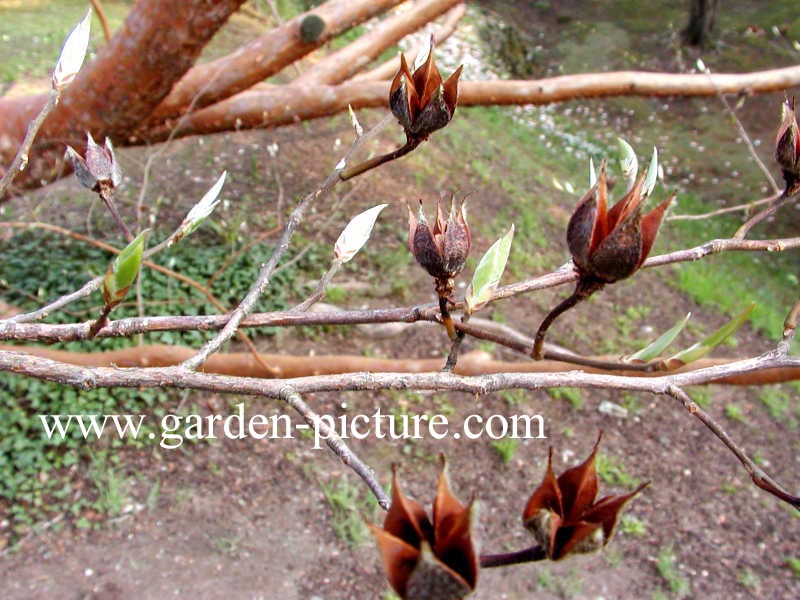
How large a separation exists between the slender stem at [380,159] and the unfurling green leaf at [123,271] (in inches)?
9.0

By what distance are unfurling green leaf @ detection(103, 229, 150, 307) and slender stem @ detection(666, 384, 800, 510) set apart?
0.46 m

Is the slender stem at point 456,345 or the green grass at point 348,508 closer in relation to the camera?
the slender stem at point 456,345

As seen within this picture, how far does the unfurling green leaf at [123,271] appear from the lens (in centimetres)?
57

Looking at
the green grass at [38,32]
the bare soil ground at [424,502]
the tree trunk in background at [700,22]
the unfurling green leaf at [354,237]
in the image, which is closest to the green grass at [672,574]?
the bare soil ground at [424,502]

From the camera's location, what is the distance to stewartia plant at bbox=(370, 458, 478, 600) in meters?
0.39

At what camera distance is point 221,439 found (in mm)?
3393

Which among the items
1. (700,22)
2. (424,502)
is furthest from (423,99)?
(700,22)

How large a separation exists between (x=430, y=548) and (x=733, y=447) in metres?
0.33

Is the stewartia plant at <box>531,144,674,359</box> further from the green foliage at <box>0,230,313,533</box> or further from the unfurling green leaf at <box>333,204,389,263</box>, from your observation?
the green foliage at <box>0,230,313,533</box>

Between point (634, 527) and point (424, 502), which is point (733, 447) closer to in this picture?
point (424, 502)

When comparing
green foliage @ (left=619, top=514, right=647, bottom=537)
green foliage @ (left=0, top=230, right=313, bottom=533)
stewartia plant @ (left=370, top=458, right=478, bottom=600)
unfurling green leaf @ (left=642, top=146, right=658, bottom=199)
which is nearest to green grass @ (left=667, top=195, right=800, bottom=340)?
green foliage @ (left=619, top=514, right=647, bottom=537)

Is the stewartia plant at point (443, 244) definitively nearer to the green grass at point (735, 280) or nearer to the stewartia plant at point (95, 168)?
the stewartia plant at point (95, 168)

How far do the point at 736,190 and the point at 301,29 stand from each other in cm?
571

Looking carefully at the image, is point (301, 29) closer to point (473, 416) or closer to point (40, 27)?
point (473, 416)
